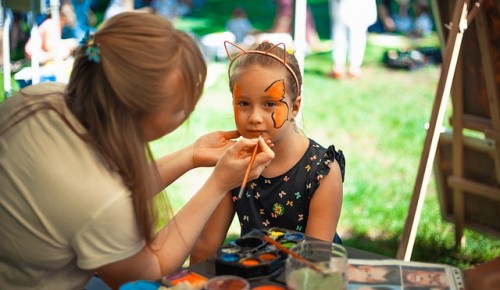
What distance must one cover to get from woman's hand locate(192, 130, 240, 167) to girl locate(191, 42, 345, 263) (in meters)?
0.06

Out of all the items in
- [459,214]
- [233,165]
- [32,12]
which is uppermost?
[32,12]

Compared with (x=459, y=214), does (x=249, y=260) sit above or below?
above

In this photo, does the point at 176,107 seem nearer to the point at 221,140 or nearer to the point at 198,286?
the point at 198,286

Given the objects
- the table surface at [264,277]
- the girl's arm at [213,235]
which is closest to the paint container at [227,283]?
the table surface at [264,277]

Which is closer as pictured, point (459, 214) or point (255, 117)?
point (255, 117)

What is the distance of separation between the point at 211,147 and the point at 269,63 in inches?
12.9

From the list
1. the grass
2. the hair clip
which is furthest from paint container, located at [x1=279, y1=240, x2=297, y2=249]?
the hair clip

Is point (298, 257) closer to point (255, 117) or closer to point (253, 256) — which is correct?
point (253, 256)

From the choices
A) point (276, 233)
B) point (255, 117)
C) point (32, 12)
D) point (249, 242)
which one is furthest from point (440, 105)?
point (32, 12)

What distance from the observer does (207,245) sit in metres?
2.39

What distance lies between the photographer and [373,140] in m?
5.61

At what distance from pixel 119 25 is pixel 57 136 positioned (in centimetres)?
30

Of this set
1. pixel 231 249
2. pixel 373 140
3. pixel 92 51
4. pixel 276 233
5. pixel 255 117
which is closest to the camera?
pixel 92 51

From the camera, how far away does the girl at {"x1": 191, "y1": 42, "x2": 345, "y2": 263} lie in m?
2.22
